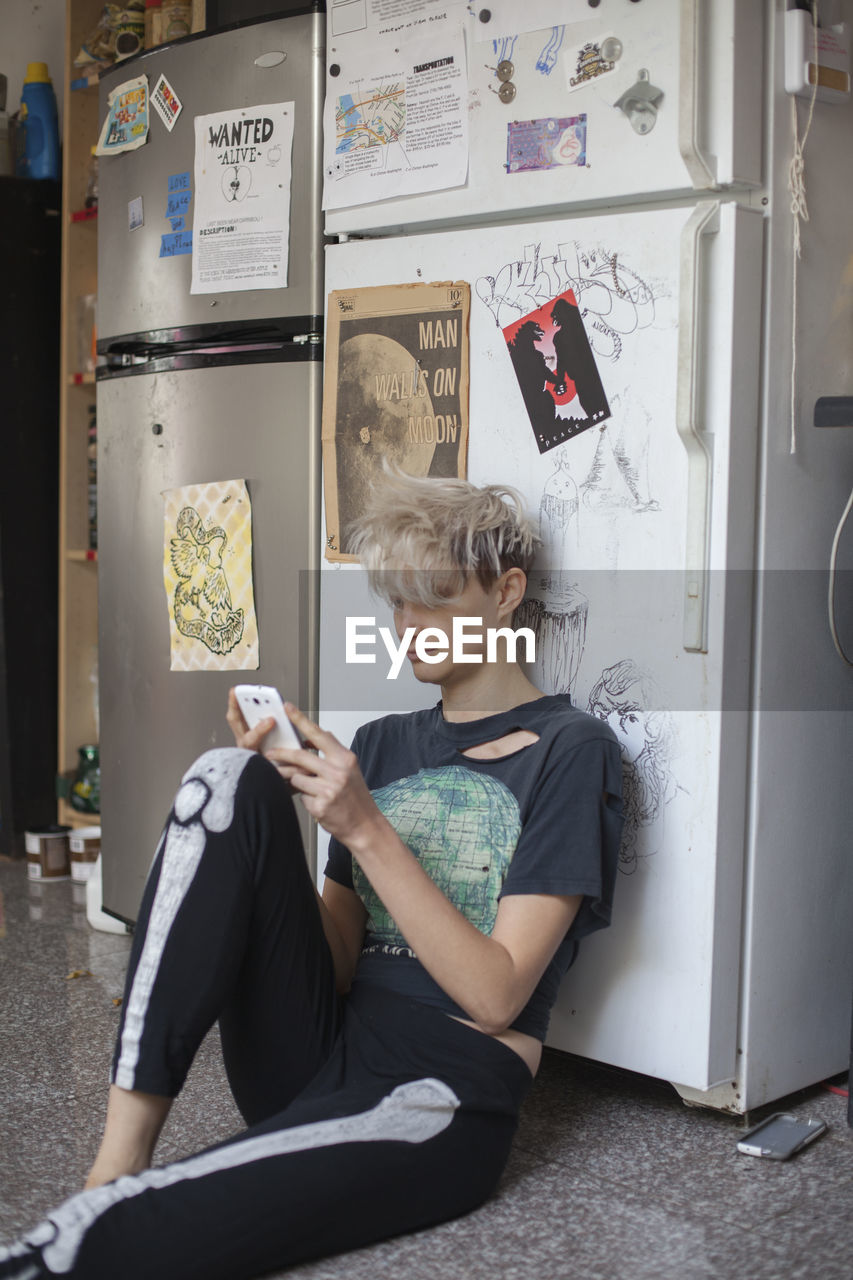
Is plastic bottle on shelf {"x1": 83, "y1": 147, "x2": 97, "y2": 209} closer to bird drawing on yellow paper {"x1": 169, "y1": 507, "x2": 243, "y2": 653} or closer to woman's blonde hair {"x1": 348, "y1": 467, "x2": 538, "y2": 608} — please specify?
bird drawing on yellow paper {"x1": 169, "y1": 507, "x2": 243, "y2": 653}

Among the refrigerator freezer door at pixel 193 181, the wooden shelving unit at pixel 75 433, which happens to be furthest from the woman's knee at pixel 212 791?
the wooden shelving unit at pixel 75 433

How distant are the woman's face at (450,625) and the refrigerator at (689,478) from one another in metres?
0.20

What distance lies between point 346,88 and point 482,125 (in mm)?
308

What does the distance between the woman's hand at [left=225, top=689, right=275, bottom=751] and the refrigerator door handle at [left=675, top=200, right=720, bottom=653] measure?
0.56 metres

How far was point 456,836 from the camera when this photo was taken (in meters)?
1.60

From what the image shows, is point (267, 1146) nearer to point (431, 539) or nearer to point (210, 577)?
point (431, 539)

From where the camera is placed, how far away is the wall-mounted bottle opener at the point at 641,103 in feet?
5.47

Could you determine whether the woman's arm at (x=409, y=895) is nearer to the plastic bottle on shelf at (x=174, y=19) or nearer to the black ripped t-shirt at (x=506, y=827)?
the black ripped t-shirt at (x=506, y=827)

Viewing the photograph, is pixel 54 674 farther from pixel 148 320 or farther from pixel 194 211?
pixel 194 211

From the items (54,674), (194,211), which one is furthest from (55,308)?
(194,211)

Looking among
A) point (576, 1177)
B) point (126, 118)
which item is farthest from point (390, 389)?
point (576, 1177)

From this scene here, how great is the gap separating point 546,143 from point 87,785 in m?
2.07

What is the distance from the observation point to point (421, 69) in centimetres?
194

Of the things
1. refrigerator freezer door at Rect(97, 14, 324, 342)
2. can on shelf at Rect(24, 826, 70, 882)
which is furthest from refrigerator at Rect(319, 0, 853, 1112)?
can on shelf at Rect(24, 826, 70, 882)
